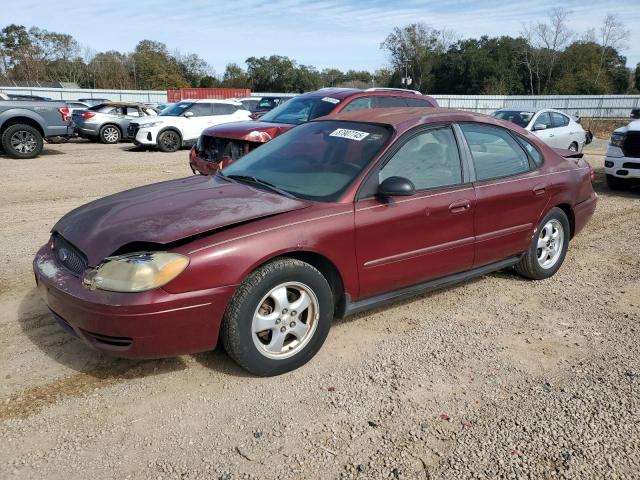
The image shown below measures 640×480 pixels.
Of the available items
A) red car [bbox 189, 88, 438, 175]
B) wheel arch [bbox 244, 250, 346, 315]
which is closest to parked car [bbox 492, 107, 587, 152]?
red car [bbox 189, 88, 438, 175]

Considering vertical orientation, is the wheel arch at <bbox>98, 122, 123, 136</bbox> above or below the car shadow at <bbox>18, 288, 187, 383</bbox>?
above

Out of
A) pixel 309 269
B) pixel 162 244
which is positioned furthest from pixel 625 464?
pixel 162 244

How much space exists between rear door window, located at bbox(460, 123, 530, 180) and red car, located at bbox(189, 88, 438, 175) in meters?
3.21

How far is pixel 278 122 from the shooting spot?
8.05 meters

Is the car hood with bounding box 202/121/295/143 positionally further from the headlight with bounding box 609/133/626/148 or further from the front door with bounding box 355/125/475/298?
the headlight with bounding box 609/133/626/148

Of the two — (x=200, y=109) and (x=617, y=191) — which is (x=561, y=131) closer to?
(x=617, y=191)

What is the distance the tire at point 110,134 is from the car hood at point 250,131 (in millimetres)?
11349

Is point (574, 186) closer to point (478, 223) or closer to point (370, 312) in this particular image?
point (478, 223)

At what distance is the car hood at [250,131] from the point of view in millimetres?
7218

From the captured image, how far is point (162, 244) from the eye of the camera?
283cm

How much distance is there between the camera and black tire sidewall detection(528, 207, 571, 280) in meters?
4.60

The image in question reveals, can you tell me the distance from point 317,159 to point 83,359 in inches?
81.8

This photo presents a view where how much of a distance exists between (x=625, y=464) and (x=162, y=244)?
255 cm

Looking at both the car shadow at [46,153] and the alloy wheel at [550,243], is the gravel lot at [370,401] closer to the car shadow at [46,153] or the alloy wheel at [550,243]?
the alloy wheel at [550,243]
